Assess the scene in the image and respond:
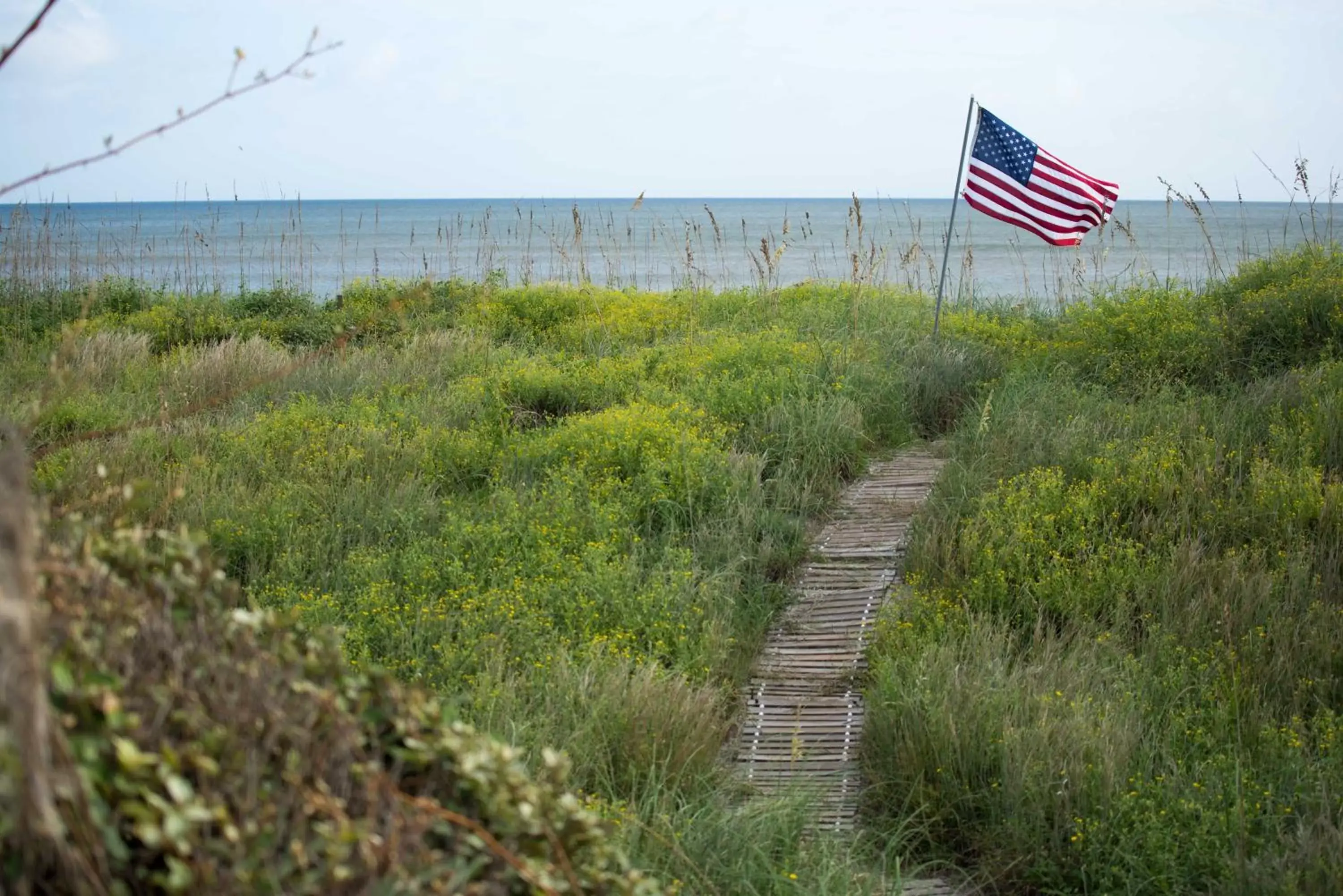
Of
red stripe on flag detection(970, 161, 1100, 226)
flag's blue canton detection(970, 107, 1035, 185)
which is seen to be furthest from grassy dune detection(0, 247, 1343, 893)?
flag's blue canton detection(970, 107, 1035, 185)

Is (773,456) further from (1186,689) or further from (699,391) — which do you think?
(1186,689)

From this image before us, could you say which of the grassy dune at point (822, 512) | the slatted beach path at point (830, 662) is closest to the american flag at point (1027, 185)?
the grassy dune at point (822, 512)

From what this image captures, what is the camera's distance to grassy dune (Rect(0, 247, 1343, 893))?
4.11 metres

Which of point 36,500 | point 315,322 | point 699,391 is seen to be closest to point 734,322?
point 699,391

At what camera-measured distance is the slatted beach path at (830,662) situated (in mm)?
4664

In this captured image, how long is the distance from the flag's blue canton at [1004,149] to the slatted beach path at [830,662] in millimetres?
3647

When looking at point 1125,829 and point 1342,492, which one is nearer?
point 1125,829

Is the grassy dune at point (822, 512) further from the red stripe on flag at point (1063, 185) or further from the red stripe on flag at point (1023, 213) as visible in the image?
the red stripe on flag at point (1063, 185)

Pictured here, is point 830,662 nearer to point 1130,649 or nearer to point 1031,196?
point 1130,649

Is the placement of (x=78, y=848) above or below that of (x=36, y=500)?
below

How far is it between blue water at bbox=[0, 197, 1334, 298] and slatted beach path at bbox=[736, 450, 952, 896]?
435 centimetres

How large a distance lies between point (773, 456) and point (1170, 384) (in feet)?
11.3

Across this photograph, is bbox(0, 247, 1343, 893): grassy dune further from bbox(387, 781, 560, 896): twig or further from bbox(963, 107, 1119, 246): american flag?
bbox(963, 107, 1119, 246): american flag

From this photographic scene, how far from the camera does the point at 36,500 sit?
2131 mm
